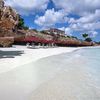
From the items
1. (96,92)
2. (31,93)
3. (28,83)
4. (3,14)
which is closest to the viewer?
(31,93)

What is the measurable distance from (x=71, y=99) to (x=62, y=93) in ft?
2.23

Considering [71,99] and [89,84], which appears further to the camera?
[89,84]

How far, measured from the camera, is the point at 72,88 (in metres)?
7.87

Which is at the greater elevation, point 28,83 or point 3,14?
point 3,14

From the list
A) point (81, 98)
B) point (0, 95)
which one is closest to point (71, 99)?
point (81, 98)

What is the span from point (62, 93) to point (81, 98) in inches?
28.2

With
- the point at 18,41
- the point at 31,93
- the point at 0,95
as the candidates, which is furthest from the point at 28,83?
the point at 18,41

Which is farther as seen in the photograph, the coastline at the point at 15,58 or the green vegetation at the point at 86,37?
the green vegetation at the point at 86,37

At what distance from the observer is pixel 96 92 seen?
743 centimetres

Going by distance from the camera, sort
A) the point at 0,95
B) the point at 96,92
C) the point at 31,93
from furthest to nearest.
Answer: the point at 96,92 → the point at 31,93 → the point at 0,95

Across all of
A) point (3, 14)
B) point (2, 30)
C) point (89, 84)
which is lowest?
point (89, 84)

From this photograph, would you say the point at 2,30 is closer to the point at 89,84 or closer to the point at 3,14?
the point at 3,14

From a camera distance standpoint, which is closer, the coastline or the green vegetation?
the coastline

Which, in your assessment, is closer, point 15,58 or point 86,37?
point 15,58
